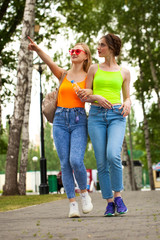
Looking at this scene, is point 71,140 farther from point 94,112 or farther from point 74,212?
point 74,212

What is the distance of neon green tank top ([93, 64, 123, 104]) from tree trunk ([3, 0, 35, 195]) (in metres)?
9.66

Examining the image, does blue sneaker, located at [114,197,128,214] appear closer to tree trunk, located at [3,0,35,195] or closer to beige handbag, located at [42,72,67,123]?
beige handbag, located at [42,72,67,123]

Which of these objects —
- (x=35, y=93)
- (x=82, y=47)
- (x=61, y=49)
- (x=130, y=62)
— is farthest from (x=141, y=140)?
(x=82, y=47)

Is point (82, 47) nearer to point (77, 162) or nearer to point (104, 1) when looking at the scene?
point (77, 162)

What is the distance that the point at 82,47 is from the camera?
6672 millimetres

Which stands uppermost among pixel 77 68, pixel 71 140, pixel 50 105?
pixel 77 68

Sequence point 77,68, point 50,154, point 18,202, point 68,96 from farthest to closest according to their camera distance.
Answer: point 50,154
point 18,202
point 77,68
point 68,96

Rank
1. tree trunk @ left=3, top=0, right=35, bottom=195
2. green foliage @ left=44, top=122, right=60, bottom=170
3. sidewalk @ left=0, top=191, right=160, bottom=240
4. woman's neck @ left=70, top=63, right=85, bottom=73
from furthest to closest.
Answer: green foliage @ left=44, top=122, right=60, bottom=170, tree trunk @ left=3, top=0, right=35, bottom=195, woman's neck @ left=70, top=63, right=85, bottom=73, sidewalk @ left=0, top=191, right=160, bottom=240

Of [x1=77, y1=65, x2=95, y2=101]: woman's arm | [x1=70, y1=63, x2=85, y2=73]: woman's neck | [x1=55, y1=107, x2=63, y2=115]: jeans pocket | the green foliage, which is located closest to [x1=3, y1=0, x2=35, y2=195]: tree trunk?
[x1=70, y1=63, x2=85, y2=73]: woman's neck

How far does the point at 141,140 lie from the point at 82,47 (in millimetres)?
34592

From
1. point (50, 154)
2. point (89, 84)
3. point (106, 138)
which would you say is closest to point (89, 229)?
point (106, 138)

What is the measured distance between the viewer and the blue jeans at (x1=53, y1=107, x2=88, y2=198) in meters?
6.26

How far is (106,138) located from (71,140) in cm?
44

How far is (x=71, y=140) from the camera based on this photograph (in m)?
6.32
